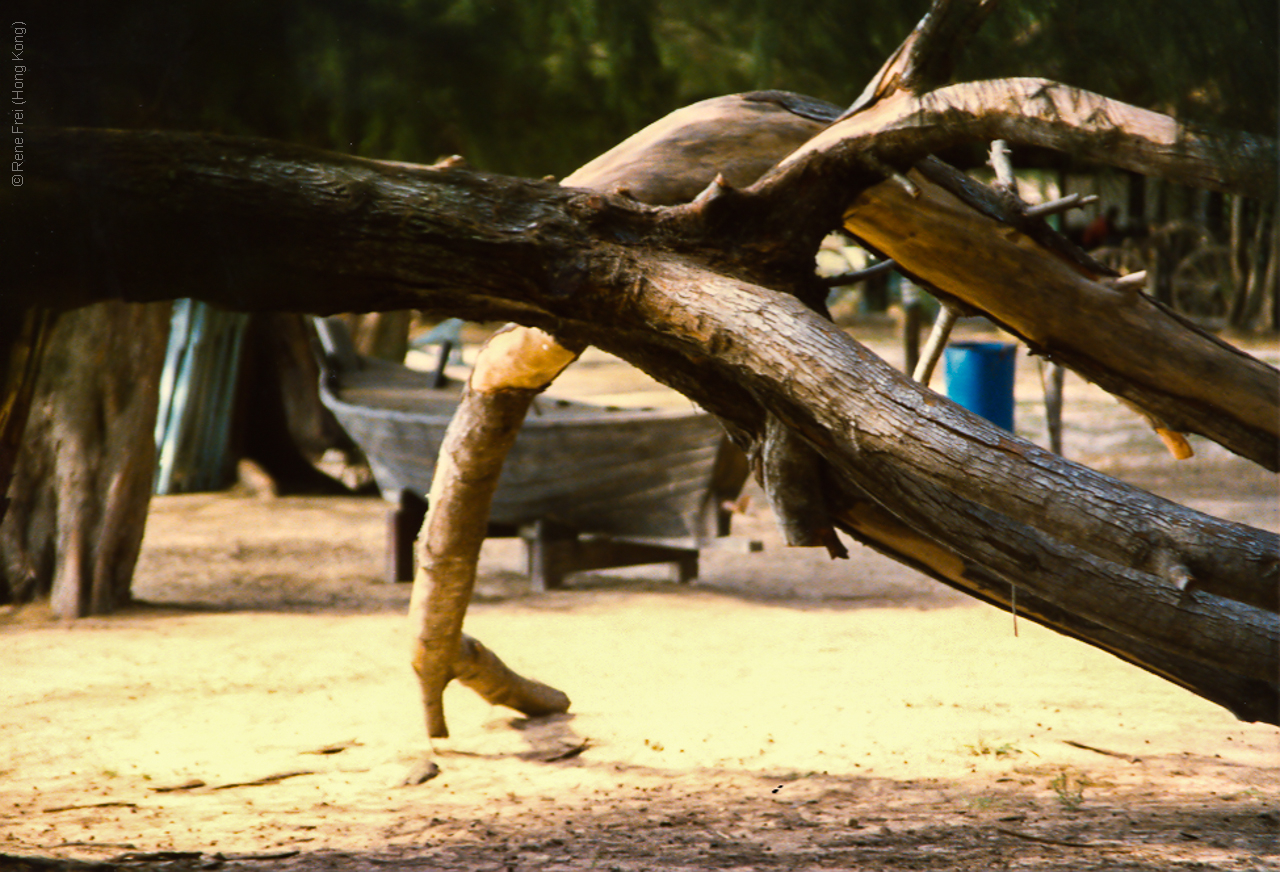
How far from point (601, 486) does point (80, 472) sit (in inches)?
108

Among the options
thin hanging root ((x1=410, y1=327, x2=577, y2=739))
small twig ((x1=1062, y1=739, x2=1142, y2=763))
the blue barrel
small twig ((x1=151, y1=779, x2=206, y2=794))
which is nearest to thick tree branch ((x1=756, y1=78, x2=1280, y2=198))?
thin hanging root ((x1=410, y1=327, x2=577, y2=739))

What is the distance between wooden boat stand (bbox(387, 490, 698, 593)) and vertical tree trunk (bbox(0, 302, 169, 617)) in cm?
149

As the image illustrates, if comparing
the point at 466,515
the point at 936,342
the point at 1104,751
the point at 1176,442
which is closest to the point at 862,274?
the point at 936,342

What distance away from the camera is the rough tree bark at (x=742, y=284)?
2.27m

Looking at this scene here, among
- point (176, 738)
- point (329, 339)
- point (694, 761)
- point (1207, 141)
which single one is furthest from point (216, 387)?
point (1207, 141)

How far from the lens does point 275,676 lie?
16.4ft

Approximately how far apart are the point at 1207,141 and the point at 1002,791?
199cm

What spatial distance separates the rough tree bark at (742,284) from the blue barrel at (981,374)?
4611 millimetres

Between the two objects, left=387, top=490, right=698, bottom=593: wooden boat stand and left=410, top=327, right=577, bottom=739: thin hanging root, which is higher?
left=410, top=327, right=577, bottom=739: thin hanging root

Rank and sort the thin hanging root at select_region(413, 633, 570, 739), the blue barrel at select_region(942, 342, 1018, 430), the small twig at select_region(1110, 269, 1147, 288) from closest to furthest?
the small twig at select_region(1110, 269, 1147, 288) < the thin hanging root at select_region(413, 633, 570, 739) < the blue barrel at select_region(942, 342, 1018, 430)

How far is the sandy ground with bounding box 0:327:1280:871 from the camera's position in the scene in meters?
3.10

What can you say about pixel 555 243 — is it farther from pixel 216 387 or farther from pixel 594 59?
pixel 216 387

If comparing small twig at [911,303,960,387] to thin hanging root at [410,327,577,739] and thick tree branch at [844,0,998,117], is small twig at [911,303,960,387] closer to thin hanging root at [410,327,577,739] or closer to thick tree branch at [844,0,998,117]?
thick tree branch at [844,0,998,117]

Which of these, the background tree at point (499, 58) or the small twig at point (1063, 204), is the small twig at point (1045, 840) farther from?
the background tree at point (499, 58)
